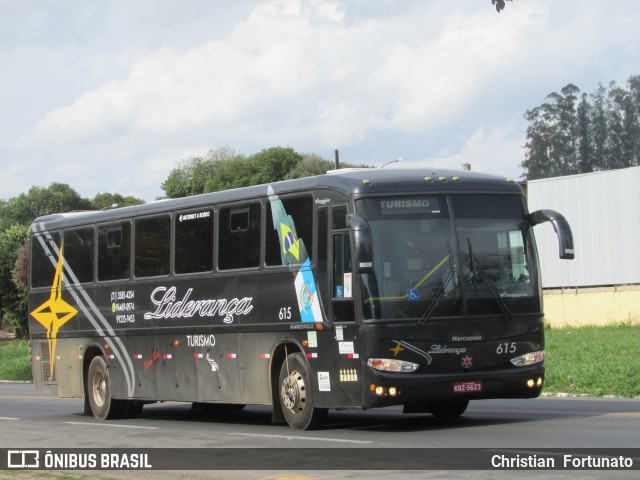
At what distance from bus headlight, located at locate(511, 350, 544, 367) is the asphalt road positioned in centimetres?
79

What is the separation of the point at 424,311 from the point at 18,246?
265ft

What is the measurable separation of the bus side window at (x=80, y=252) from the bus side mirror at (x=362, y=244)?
8.49 metres

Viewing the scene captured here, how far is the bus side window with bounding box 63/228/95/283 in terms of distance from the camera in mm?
21922

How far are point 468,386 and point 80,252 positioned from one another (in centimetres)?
980

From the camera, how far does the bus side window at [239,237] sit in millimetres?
17297

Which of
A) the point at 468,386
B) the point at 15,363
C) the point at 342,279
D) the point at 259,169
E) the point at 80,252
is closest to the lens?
the point at 468,386

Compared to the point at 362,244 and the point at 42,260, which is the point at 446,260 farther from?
the point at 42,260

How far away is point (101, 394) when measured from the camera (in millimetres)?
21469

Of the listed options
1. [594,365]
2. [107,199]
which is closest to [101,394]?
[594,365]

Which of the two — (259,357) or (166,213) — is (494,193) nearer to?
(259,357)

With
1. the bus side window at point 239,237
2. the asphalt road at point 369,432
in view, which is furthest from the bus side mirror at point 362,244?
the bus side window at point 239,237

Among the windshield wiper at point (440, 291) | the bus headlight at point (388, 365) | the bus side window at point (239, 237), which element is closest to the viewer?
the bus headlight at point (388, 365)

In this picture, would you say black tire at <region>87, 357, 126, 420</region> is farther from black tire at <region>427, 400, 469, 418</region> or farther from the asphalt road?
black tire at <region>427, 400, 469, 418</region>

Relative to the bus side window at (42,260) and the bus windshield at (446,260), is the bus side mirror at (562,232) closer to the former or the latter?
the bus windshield at (446,260)
